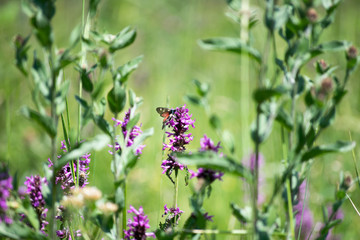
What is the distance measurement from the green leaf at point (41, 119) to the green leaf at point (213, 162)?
273 millimetres

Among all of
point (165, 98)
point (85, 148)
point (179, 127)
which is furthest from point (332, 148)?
point (165, 98)

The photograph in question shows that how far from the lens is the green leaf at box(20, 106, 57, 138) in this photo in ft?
2.55

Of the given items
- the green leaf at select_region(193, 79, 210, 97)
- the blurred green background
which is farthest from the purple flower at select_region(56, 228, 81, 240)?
the green leaf at select_region(193, 79, 210, 97)

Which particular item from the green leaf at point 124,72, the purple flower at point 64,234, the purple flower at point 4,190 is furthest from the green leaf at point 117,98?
the purple flower at point 64,234

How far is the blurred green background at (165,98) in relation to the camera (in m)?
2.18

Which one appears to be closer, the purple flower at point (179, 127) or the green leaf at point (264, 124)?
the green leaf at point (264, 124)

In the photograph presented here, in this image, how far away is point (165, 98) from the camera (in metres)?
3.67

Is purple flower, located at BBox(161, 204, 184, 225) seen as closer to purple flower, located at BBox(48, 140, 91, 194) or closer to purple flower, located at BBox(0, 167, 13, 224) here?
purple flower, located at BBox(48, 140, 91, 194)

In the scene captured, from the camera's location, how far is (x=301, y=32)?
35.5 inches

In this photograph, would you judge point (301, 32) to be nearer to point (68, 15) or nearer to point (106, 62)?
point (106, 62)

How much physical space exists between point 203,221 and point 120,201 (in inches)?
7.9

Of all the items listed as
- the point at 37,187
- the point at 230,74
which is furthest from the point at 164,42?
the point at 37,187

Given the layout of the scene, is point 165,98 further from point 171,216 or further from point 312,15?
point 312,15

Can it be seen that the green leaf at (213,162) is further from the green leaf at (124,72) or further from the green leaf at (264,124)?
the green leaf at (124,72)
